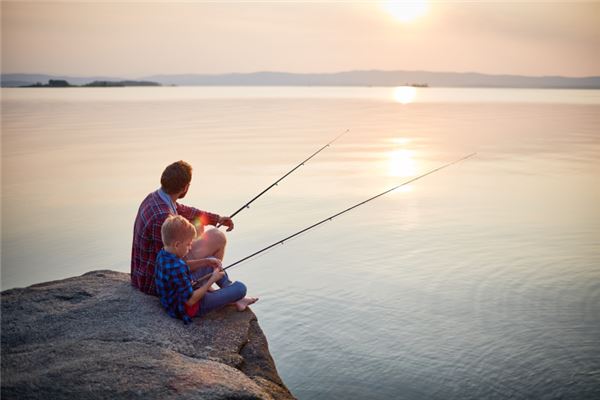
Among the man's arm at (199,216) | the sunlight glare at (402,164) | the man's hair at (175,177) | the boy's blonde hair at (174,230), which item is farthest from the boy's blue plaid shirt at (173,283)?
the sunlight glare at (402,164)

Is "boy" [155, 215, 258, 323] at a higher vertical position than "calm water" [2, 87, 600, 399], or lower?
higher

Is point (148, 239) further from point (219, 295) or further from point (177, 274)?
point (219, 295)

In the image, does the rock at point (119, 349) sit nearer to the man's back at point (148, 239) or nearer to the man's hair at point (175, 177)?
the man's back at point (148, 239)

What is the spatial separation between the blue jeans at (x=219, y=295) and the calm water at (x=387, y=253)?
32.7 inches

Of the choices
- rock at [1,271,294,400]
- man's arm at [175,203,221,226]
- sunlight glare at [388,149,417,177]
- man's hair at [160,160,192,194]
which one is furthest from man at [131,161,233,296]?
sunlight glare at [388,149,417,177]

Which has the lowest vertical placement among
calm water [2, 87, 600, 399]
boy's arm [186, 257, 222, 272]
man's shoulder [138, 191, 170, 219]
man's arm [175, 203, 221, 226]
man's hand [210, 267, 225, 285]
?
calm water [2, 87, 600, 399]

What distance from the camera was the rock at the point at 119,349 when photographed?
11.0ft

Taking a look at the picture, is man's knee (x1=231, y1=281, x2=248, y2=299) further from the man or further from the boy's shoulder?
the boy's shoulder

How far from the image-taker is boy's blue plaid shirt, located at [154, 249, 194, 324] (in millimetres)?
4340

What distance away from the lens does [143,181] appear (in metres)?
13.6

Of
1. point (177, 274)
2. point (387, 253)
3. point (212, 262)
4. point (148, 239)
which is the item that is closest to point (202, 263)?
point (212, 262)

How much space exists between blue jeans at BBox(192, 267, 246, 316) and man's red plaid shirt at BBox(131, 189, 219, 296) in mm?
386

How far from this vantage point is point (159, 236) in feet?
15.2

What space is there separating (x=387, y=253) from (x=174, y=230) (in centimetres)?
441
